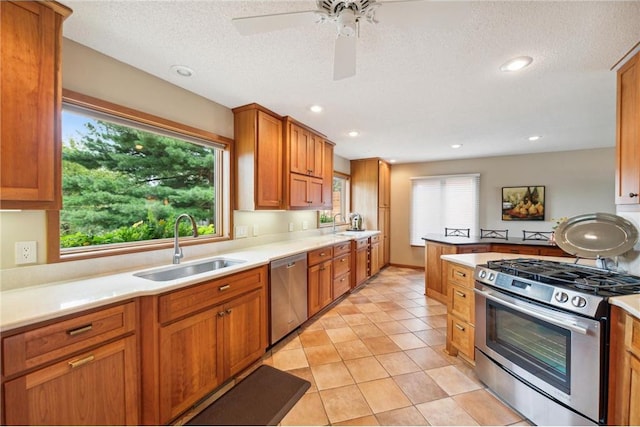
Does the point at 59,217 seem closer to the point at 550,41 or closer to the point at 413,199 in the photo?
the point at 550,41

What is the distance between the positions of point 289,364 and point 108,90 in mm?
2581

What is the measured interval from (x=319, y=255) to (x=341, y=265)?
2.36ft

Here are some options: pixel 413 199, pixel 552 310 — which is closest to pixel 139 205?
pixel 552 310

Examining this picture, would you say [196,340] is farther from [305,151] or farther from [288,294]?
[305,151]

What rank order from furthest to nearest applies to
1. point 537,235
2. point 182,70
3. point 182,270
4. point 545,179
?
point 545,179, point 537,235, point 182,270, point 182,70

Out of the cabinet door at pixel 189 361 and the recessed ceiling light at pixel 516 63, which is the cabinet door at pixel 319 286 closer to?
the cabinet door at pixel 189 361

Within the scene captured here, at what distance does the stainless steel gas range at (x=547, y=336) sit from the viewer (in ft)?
4.52

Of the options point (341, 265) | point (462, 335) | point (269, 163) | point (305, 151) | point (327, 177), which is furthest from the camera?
point (327, 177)

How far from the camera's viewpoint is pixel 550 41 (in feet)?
5.29

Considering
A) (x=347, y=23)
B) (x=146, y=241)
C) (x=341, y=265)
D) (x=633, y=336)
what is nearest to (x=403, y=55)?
(x=347, y=23)

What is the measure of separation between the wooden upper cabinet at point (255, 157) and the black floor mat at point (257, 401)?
1.57m

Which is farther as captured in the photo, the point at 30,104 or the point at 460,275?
the point at 460,275

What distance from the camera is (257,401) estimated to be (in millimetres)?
1808

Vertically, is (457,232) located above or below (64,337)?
above
